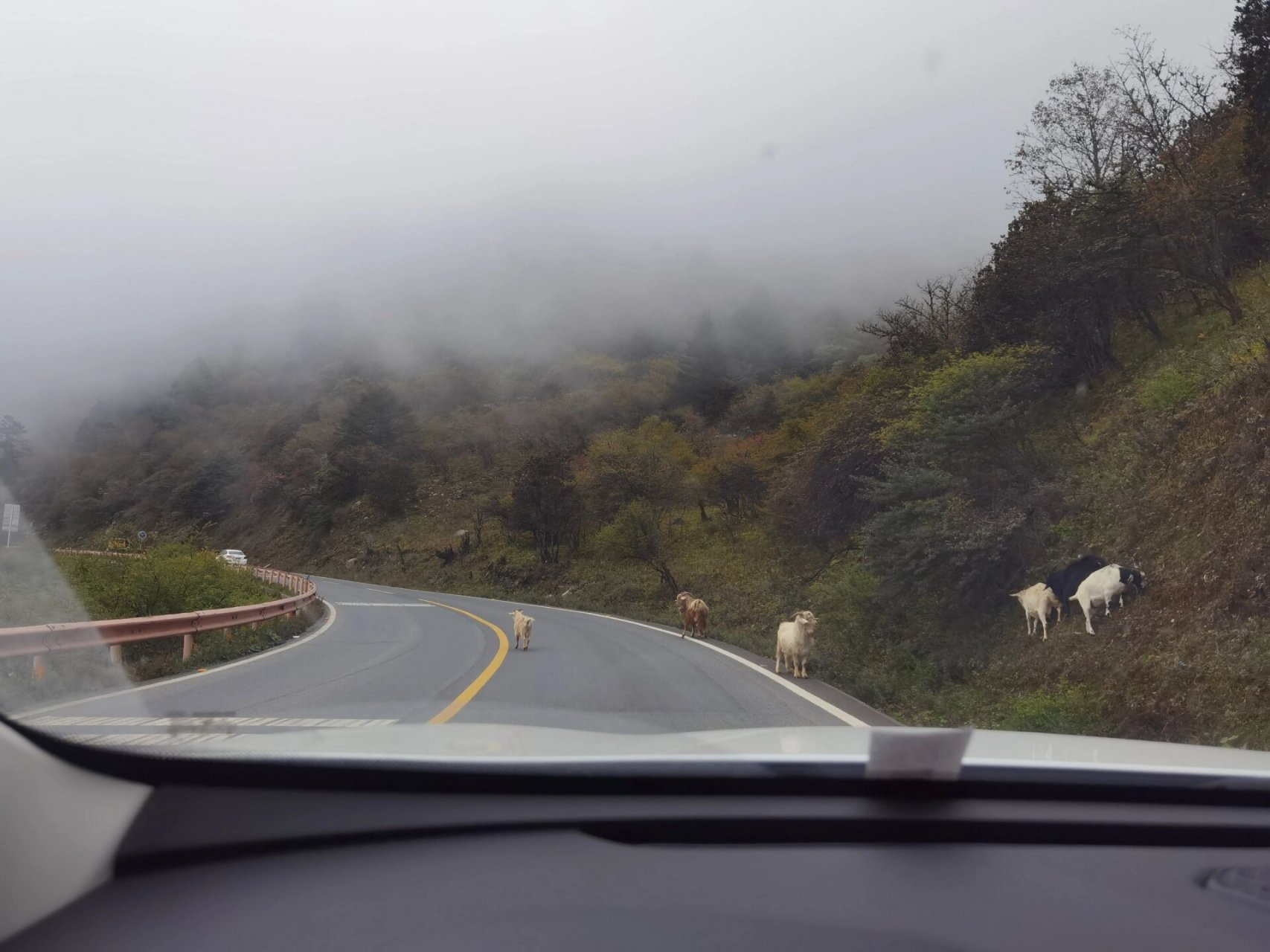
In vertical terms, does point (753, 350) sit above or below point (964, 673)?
above

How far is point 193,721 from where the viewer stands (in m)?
4.76

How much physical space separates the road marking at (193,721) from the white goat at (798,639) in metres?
6.00

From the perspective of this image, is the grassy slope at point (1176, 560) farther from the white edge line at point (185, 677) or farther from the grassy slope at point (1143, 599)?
the white edge line at point (185, 677)

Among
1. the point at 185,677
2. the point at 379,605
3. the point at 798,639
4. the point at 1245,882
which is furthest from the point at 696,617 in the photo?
the point at 1245,882

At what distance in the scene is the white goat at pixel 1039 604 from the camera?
44.9 ft

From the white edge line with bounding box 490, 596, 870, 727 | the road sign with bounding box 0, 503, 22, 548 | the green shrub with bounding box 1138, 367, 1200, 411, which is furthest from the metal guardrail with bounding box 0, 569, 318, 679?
the green shrub with bounding box 1138, 367, 1200, 411

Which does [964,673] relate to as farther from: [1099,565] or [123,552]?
[123,552]

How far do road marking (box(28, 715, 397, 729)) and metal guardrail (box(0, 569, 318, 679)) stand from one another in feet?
3.93

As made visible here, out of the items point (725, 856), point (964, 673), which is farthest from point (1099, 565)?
point (725, 856)

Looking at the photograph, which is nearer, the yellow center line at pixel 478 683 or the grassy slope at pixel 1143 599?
the yellow center line at pixel 478 683

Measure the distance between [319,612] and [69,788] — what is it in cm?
2383

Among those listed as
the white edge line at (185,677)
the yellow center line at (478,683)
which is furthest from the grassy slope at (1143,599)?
the white edge line at (185,677)

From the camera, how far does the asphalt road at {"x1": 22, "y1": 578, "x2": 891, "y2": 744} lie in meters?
6.92

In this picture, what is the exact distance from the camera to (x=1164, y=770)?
9.75 feet
